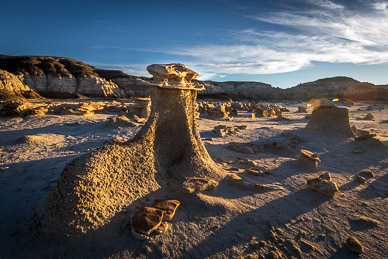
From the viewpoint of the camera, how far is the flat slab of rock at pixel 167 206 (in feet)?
8.02

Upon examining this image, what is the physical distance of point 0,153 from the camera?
A: 5.06m

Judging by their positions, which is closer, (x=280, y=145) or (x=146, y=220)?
(x=146, y=220)

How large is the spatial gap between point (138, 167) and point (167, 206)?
763 millimetres

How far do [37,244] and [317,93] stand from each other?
52.0 metres

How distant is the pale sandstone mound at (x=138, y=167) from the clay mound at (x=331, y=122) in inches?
252

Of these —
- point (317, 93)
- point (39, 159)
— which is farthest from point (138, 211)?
point (317, 93)

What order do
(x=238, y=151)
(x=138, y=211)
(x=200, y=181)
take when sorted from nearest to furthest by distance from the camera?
(x=138, y=211)
(x=200, y=181)
(x=238, y=151)

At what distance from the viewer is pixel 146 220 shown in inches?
87.2

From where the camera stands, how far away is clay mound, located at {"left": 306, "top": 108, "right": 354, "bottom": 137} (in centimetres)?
742

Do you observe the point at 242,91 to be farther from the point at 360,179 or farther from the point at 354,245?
the point at 354,245

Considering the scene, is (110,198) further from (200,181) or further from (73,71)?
(73,71)

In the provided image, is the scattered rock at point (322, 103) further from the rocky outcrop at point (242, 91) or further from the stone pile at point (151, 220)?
the rocky outcrop at point (242, 91)

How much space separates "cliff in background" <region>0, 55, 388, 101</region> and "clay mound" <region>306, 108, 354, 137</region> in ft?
88.2

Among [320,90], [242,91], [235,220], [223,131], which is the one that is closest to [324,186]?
[235,220]
